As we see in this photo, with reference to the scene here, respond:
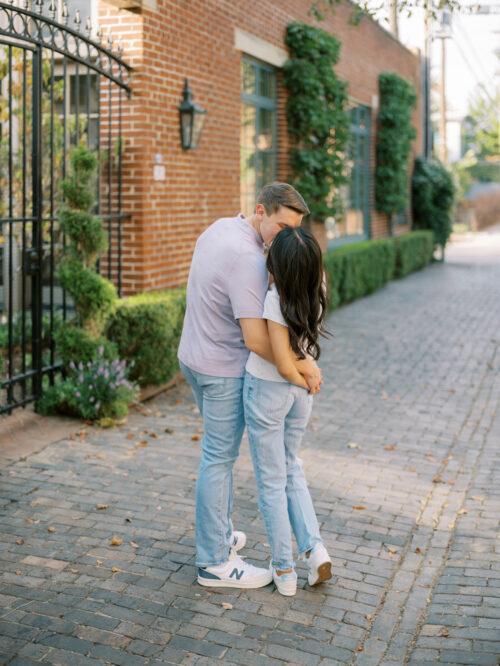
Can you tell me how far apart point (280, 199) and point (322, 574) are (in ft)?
5.72

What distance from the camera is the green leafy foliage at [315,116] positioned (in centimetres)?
1245

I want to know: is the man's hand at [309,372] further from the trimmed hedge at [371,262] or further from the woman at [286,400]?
the trimmed hedge at [371,262]

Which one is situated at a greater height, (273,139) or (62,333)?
(273,139)

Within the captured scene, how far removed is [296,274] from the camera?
3787mm

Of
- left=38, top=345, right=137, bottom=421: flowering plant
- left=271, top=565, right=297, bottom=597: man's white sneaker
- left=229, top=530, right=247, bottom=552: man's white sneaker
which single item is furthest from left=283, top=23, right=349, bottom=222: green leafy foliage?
left=271, top=565, right=297, bottom=597: man's white sneaker

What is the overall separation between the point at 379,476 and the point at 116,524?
1.91 meters

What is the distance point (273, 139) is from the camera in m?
12.7

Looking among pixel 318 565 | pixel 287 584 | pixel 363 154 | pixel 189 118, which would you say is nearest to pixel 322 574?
pixel 318 565

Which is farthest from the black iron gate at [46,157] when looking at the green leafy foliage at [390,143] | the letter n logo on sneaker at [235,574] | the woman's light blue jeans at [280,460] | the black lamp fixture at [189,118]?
the green leafy foliage at [390,143]

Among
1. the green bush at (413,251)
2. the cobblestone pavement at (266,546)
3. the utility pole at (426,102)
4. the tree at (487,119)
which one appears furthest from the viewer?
the tree at (487,119)

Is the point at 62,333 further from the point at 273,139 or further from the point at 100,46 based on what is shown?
the point at 273,139

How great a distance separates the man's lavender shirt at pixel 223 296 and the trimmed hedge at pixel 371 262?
7.34 metres

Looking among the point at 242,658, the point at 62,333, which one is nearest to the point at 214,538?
the point at 242,658

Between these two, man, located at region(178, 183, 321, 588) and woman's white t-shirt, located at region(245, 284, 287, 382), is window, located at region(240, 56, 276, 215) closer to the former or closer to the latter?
man, located at region(178, 183, 321, 588)
